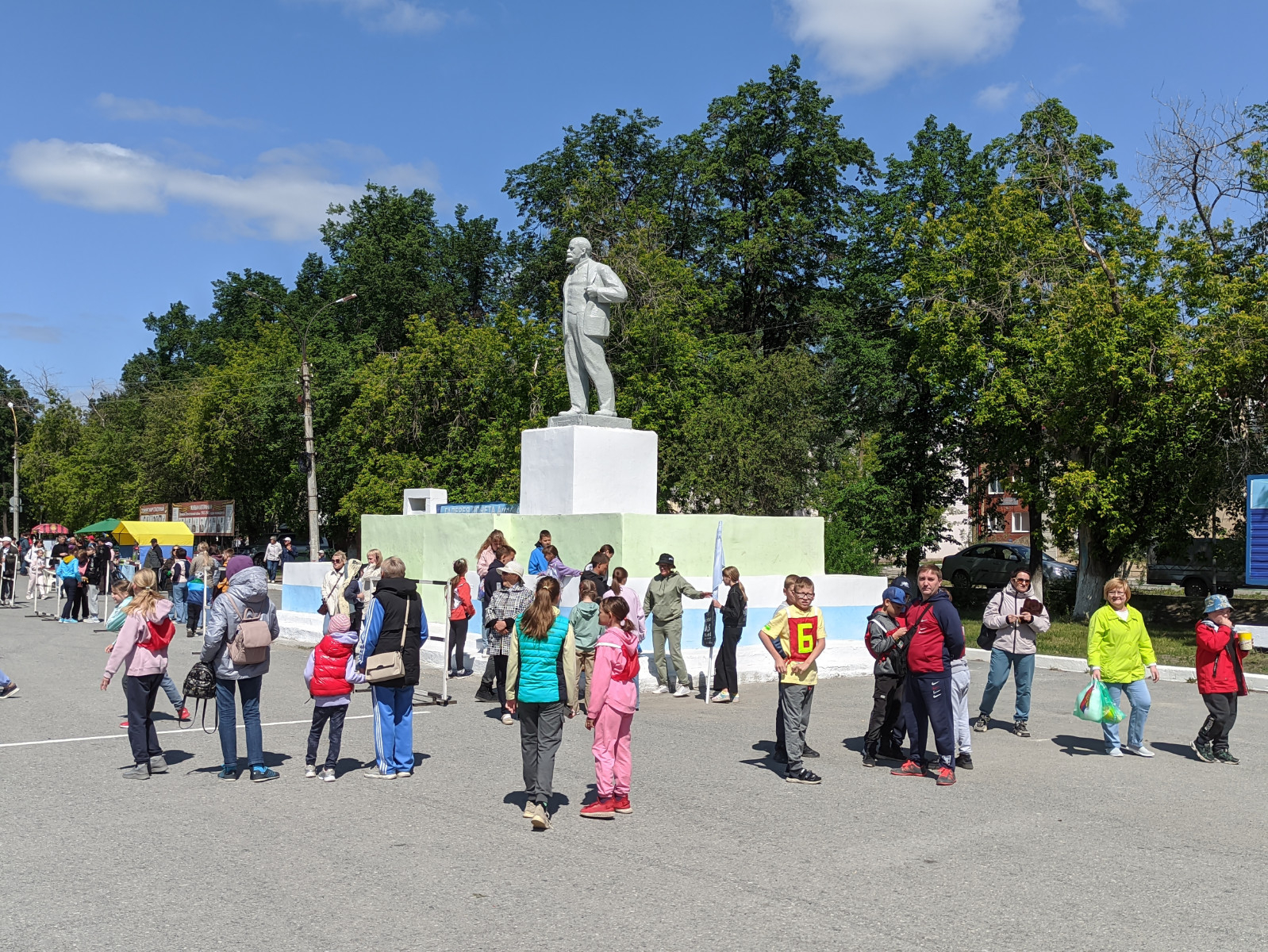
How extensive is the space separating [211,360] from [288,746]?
59.4 metres

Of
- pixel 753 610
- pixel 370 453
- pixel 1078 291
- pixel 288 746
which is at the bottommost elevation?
pixel 288 746

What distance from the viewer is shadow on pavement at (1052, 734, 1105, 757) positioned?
1011 cm

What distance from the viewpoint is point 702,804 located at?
7730 mm

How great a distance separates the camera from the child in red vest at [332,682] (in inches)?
327

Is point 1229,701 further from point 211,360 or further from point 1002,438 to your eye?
Result: point 211,360

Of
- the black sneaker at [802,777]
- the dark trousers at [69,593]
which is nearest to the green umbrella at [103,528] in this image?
the dark trousers at [69,593]

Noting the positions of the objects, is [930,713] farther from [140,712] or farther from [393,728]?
[140,712]

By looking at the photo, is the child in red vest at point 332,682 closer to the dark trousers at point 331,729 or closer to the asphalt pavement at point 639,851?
the dark trousers at point 331,729

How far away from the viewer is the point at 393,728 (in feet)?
28.0

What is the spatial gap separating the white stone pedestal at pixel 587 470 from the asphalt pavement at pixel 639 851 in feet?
18.5

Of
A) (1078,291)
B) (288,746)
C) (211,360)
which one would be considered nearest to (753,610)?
(288,746)

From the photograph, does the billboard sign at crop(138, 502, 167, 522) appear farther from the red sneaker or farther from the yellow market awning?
the red sneaker

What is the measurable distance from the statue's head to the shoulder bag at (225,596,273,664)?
9049mm

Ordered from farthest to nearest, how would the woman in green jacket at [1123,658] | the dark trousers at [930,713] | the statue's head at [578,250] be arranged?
the statue's head at [578,250], the woman in green jacket at [1123,658], the dark trousers at [930,713]
